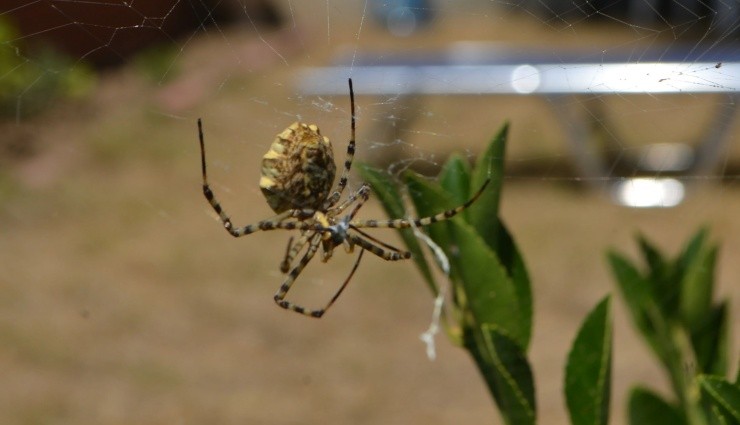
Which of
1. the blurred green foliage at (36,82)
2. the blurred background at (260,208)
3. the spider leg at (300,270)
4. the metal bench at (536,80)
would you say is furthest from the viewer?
the blurred green foliage at (36,82)

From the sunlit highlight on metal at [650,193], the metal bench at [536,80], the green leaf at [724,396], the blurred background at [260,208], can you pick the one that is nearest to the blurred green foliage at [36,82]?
the blurred background at [260,208]

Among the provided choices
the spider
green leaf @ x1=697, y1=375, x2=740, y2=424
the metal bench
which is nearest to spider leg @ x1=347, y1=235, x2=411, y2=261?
the spider

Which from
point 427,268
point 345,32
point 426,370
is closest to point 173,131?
point 345,32

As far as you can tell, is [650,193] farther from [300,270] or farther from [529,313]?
[529,313]

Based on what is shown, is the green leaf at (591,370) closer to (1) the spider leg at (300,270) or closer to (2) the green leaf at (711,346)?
(2) the green leaf at (711,346)

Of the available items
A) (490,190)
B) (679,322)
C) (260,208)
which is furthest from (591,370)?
(260,208)

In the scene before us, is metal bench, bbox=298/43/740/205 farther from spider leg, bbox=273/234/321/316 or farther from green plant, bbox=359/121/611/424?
green plant, bbox=359/121/611/424

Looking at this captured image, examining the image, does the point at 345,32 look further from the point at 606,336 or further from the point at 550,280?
the point at 606,336
